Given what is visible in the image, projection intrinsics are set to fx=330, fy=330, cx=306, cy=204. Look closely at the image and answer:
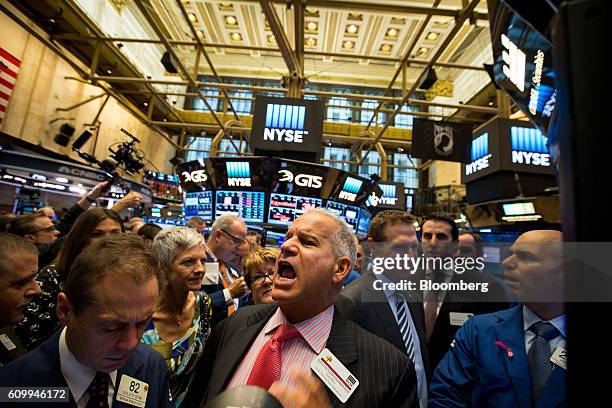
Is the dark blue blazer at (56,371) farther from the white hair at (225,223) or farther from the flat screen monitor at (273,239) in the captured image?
the flat screen monitor at (273,239)

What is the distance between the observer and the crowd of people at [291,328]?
1183 millimetres

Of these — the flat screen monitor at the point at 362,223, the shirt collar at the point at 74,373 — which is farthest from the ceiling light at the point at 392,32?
the shirt collar at the point at 74,373

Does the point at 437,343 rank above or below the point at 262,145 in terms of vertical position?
below

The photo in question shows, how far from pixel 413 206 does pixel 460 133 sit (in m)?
10.3

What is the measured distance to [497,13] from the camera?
1.98 m

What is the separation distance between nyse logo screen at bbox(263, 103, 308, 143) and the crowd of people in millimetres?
4770

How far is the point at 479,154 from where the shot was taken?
23.2ft

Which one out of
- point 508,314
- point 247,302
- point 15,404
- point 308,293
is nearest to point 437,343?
point 508,314

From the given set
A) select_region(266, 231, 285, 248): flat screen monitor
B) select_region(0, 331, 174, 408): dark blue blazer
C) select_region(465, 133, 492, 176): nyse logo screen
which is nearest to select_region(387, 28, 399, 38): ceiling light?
select_region(465, 133, 492, 176): nyse logo screen

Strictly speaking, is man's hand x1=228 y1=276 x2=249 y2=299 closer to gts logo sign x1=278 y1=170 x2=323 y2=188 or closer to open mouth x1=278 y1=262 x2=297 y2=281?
open mouth x1=278 y1=262 x2=297 y2=281

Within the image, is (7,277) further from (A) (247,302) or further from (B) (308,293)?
(A) (247,302)

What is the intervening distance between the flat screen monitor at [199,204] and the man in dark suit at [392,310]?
259 inches

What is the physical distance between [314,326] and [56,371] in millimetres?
979

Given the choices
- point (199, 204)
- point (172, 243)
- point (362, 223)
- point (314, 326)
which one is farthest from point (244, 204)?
point (314, 326)
